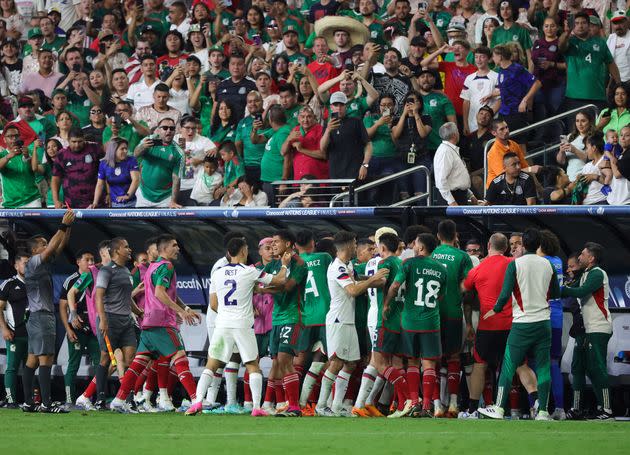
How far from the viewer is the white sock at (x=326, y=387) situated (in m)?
13.6

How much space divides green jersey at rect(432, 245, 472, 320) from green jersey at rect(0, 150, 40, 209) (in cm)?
729

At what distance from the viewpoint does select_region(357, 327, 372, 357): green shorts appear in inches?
553

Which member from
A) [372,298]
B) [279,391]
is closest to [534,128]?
[372,298]

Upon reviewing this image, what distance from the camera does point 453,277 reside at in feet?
Answer: 44.2

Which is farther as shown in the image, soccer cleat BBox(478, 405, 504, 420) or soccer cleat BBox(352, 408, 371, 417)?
soccer cleat BBox(352, 408, 371, 417)

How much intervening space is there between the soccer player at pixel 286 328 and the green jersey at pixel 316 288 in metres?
0.12

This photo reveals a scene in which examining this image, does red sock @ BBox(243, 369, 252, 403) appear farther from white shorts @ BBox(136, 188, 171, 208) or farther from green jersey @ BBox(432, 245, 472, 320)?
white shorts @ BBox(136, 188, 171, 208)

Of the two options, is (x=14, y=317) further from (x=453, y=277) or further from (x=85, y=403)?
(x=453, y=277)

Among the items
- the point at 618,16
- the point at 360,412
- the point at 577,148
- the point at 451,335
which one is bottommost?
the point at 360,412

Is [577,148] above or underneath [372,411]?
above

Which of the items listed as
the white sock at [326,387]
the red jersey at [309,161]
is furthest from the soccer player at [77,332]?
the white sock at [326,387]

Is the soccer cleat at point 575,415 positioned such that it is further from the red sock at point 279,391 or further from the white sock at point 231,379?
the white sock at point 231,379

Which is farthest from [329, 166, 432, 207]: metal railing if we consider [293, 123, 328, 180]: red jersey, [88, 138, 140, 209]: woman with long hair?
[88, 138, 140, 209]: woman with long hair

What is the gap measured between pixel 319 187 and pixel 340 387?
3.08 meters
